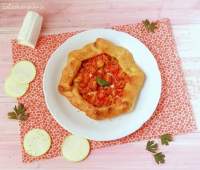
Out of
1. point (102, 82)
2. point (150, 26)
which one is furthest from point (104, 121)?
point (150, 26)

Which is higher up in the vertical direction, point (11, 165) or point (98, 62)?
point (98, 62)

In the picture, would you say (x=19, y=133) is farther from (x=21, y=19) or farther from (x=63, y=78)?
(x=21, y=19)

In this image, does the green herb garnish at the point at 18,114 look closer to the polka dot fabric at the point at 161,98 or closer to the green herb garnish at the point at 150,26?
the polka dot fabric at the point at 161,98

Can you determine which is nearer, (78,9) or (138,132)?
(138,132)

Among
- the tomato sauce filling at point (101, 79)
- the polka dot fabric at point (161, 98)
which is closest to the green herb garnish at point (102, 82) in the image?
the tomato sauce filling at point (101, 79)

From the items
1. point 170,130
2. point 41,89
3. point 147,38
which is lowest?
point 170,130

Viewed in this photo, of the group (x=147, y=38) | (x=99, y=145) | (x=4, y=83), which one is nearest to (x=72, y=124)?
(x=99, y=145)

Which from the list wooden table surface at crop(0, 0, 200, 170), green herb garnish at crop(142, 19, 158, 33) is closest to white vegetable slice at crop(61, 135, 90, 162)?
Result: wooden table surface at crop(0, 0, 200, 170)
